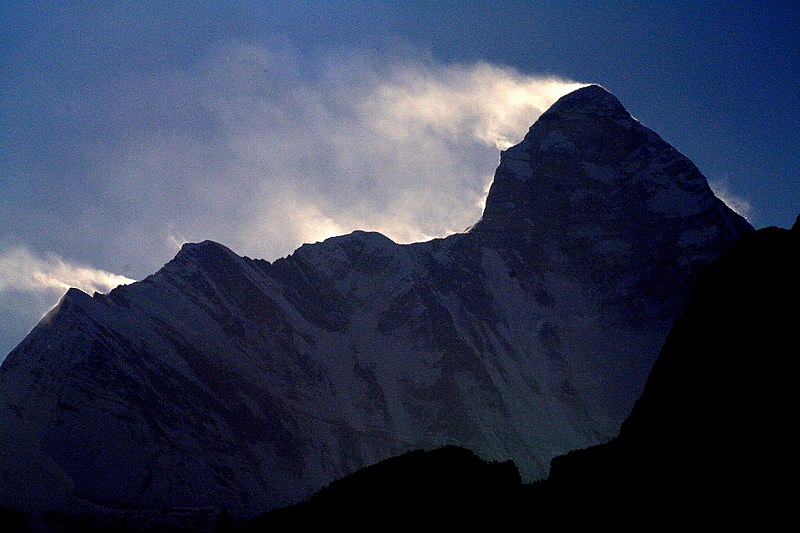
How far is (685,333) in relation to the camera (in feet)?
82.3

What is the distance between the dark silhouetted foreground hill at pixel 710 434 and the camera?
1880 centimetres

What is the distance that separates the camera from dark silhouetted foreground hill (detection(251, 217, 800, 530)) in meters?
18.8

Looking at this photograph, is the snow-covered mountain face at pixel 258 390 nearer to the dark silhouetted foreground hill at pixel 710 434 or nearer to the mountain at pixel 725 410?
the dark silhouetted foreground hill at pixel 710 434

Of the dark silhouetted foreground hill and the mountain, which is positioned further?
the dark silhouetted foreground hill

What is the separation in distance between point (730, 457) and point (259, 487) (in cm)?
11465

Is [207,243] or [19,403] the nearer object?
[19,403]

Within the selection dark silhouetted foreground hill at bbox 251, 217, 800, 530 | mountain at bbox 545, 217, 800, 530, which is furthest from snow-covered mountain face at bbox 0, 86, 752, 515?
mountain at bbox 545, 217, 800, 530

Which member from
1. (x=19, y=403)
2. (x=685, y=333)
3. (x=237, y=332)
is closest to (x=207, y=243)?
(x=237, y=332)

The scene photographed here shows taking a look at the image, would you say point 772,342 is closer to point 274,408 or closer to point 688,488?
point 688,488

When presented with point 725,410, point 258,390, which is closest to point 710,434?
point 725,410

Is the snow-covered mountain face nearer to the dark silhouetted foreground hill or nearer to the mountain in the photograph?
the dark silhouetted foreground hill

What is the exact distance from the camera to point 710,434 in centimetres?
2066

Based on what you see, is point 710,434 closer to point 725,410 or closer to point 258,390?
point 725,410

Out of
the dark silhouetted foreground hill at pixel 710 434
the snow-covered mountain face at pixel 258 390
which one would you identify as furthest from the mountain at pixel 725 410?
the snow-covered mountain face at pixel 258 390
